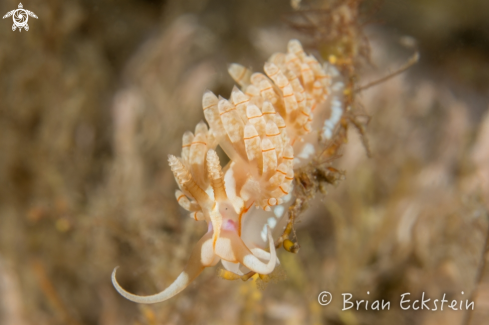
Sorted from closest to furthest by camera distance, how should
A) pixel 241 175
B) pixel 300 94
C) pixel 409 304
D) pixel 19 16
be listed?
pixel 241 175 → pixel 300 94 → pixel 409 304 → pixel 19 16

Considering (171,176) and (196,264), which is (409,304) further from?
(171,176)

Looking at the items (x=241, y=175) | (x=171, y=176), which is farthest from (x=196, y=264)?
(x=171, y=176)

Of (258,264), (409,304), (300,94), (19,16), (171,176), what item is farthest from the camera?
(171,176)

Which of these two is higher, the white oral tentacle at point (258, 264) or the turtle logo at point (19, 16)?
the turtle logo at point (19, 16)

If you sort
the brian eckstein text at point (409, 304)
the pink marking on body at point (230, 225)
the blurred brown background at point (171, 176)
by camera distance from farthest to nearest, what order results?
the blurred brown background at point (171, 176)
the brian eckstein text at point (409, 304)
the pink marking on body at point (230, 225)

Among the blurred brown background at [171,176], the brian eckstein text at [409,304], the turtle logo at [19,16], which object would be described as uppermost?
the turtle logo at [19,16]

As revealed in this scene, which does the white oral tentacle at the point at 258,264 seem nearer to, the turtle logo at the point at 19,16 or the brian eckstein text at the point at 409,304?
the brian eckstein text at the point at 409,304

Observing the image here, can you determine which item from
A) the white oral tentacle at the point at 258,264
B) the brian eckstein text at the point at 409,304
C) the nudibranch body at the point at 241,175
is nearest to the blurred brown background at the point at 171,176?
the brian eckstein text at the point at 409,304
